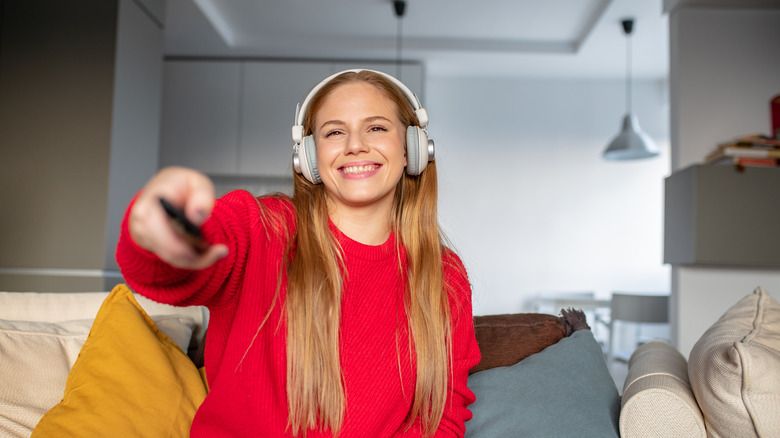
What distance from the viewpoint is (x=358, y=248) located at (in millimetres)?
1323

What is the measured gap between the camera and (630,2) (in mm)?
4332

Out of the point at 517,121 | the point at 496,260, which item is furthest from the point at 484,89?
the point at 496,260

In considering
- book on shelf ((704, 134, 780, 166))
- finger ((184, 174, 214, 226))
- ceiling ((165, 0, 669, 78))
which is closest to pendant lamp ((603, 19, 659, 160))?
ceiling ((165, 0, 669, 78))

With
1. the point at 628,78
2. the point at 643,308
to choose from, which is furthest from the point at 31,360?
the point at 628,78

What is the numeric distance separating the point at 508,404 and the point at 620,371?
14.8 feet

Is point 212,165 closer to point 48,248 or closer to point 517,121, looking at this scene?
point 48,248

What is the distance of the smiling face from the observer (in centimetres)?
127

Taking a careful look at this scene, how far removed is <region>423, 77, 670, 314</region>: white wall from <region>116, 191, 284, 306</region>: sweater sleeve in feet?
16.4

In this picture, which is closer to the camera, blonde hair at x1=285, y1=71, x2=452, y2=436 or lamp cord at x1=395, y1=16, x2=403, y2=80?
blonde hair at x1=285, y1=71, x2=452, y2=436

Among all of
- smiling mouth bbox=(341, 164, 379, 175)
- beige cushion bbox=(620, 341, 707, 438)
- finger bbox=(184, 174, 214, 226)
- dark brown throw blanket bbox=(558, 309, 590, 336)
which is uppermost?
smiling mouth bbox=(341, 164, 379, 175)

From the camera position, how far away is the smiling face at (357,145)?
1.27 meters

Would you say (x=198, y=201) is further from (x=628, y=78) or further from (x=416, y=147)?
(x=628, y=78)

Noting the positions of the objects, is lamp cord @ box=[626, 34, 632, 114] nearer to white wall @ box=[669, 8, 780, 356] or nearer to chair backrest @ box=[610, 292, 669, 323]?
white wall @ box=[669, 8, 780, 356]

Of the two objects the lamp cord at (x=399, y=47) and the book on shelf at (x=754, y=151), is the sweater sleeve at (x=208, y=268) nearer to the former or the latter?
the book on shelf at (x=754, y=151)
